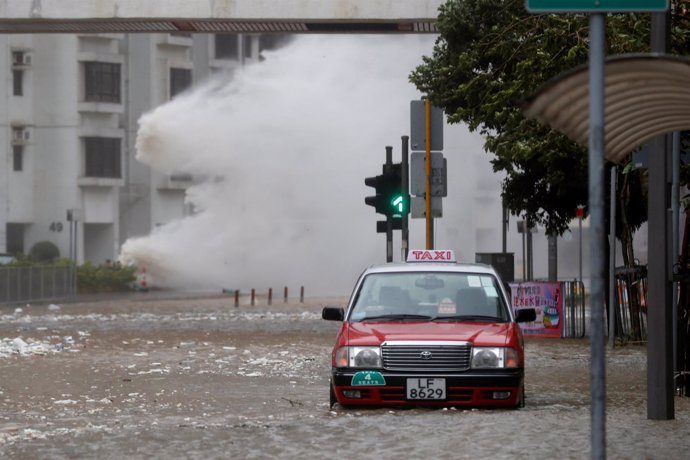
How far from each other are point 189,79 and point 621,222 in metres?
46.3

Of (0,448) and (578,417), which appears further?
(578,417)

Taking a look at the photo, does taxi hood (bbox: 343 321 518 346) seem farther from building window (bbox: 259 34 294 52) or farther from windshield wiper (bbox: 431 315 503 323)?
building window (bbox: 259 34 294 52)

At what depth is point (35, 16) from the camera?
26.1 meters

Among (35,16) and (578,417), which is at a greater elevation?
(35,16)

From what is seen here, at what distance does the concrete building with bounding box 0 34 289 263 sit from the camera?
207 ft

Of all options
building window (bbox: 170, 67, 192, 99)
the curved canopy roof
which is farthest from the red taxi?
building window (bbox: 170, 67, 192, 99)

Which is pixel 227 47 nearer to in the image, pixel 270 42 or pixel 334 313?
pixel 270 42

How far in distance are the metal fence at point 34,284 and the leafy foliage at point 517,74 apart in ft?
66.6

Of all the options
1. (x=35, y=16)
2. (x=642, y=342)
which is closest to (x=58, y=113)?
(x=35, y=16)

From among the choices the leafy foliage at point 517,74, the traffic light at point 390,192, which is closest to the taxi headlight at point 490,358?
the leafy foliage at point 517,74

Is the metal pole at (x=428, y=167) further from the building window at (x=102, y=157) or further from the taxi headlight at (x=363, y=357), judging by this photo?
the building window at (x=102, y=157)

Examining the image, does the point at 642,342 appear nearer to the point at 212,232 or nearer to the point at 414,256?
the point at 414,256

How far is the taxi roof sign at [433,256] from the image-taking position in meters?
15.5

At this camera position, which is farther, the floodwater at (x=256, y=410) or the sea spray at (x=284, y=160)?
the sea spray at (x=284, y=160)
